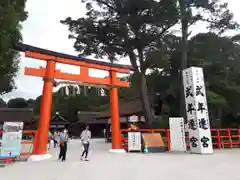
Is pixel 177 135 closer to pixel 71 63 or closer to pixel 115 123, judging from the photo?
pixel 115 123

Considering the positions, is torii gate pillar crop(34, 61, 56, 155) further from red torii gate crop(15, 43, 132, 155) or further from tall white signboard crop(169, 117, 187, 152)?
tall white signboard crop(169, 117, 187, 152)

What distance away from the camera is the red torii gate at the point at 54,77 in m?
10.5

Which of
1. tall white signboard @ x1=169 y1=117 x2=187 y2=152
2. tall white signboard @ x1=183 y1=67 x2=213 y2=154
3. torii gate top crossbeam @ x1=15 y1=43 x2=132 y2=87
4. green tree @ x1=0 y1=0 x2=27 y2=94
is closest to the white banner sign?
torii gate top crossbeam @ x1=15 y1=43 x2=132 y2=87

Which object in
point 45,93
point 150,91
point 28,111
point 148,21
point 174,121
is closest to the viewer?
point 45,93

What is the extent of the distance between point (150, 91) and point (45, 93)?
525 inches

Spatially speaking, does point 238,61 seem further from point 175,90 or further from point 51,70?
point 51,70

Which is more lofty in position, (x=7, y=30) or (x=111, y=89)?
(x=7, y=30)

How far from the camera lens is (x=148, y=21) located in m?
15.7

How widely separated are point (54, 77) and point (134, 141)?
214 inches

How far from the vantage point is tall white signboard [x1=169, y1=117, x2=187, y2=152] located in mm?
Result: 12727

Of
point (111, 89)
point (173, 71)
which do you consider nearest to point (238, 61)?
point (173, 71)

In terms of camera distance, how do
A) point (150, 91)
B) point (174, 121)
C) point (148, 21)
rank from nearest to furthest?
1. point (174, 121)
2. point (148, 21)
3. point (150, 91)

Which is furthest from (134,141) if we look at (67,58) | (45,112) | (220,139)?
(220,139)

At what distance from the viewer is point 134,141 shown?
42.5 feet
